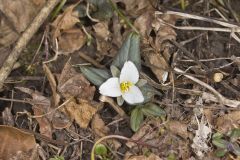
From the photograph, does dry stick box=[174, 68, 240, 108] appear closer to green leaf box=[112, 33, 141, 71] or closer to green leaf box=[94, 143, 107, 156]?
green leaf box=[112, 33, 141, 71]

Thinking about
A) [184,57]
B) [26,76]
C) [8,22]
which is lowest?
[184,57]

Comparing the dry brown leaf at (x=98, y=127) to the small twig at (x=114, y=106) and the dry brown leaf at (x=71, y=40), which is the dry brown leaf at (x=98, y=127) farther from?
the dry brown leaf at (x=71, y=40)

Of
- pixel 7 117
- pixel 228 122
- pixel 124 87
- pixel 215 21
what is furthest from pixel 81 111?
pixel 215 21

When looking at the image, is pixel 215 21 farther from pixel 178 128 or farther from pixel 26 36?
pixel 26 36

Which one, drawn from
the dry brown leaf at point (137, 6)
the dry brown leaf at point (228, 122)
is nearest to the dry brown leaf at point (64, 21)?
the dry brown leaf at point (137, 6)

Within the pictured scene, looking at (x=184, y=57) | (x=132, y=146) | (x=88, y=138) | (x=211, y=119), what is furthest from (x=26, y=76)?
(x=211, y=119)

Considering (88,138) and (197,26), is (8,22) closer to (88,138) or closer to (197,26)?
(88,138)
